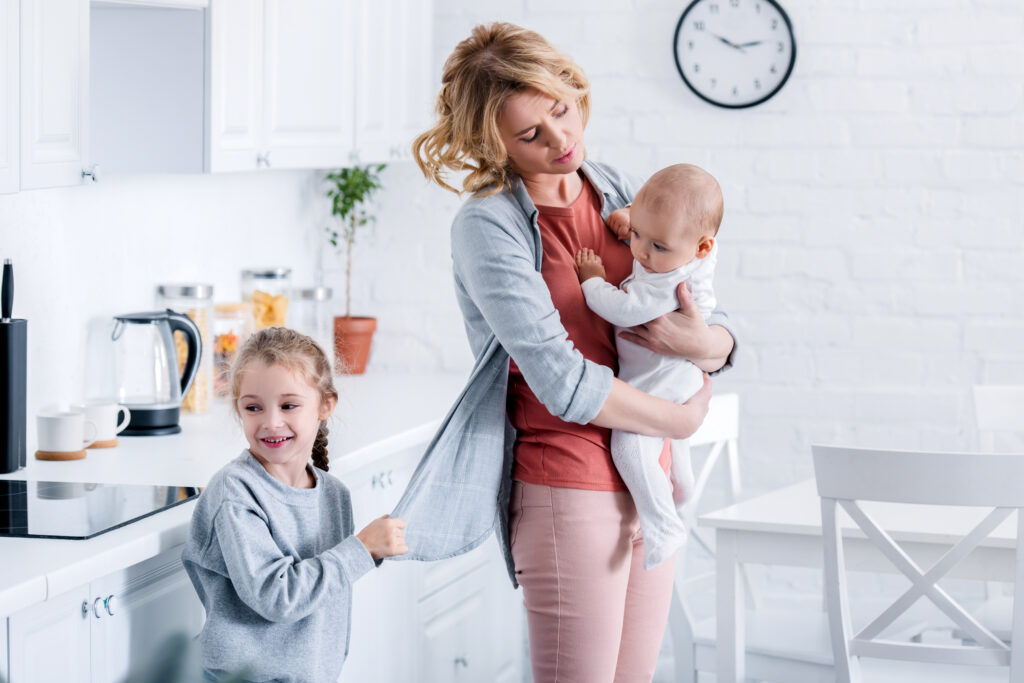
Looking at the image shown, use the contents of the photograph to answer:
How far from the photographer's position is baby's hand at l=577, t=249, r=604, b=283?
5.32ft

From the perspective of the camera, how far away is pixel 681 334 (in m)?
1.58

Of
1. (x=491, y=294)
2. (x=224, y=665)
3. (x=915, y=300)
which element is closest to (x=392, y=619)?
(x=224, y=665)

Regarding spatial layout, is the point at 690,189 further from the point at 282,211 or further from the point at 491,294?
the point at 282,211

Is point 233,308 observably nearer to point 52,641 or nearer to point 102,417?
point 102,417

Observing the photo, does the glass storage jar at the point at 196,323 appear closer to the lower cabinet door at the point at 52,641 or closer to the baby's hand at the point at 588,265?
the lower cabinet door at the point at 52,641

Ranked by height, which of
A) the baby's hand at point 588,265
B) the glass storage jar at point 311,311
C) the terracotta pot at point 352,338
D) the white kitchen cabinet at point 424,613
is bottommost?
A: the white kitchen cabinet at point 424,613

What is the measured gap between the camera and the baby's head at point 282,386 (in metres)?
1.62

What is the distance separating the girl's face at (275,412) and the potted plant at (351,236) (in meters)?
1.53

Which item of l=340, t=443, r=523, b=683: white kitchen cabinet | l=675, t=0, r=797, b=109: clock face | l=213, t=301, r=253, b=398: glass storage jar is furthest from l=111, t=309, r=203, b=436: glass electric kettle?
l=675, t=0, r=797, b=109: clock face

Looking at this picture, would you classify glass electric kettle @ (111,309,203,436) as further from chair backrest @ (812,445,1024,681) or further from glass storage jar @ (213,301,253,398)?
chair backrest @ (812,445,1024,681)

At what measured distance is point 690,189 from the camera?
1.55 metres

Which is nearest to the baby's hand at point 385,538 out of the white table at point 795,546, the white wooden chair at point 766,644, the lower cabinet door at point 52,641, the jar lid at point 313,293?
the lower cabinet door at point 52,641

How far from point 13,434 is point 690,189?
1158 millimetres

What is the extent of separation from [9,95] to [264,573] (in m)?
0.78
